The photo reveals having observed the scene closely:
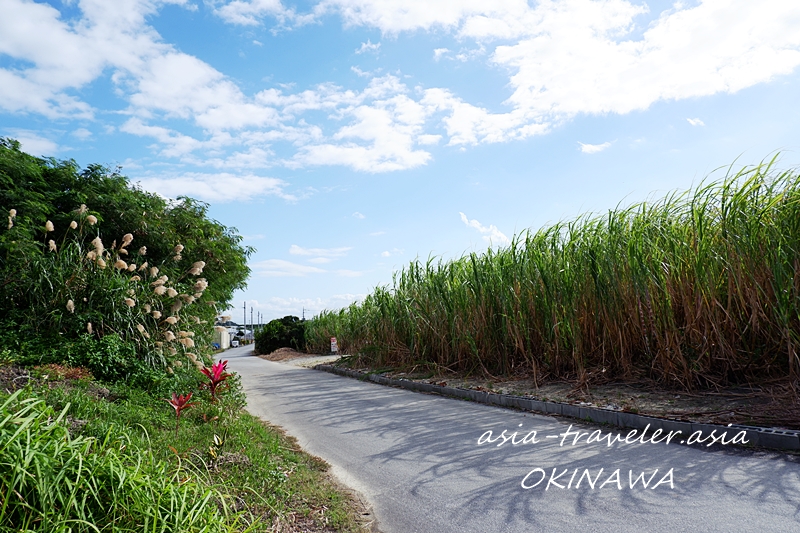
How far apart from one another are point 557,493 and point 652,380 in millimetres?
4407

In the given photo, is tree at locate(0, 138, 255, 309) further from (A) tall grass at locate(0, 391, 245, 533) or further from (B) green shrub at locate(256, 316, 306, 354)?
(B) green shrub at locate(256, 316, 306, 354)

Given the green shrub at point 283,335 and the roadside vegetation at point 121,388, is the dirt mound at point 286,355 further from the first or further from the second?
the roadside vegetation at point 121,388

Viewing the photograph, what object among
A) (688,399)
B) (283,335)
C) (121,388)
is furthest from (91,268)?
(283,335)

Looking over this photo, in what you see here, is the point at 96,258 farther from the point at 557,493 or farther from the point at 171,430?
the point at 557,493

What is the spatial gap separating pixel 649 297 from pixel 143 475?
6.86m

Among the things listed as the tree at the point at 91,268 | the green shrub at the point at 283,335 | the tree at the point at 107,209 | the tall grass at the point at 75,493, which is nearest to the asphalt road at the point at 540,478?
the tall grass at the point at 75,493

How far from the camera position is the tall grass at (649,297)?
6711 mm

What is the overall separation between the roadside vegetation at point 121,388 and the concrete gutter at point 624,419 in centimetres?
351

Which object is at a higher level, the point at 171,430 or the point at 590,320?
the point at 590,320

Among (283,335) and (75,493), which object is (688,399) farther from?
(283,335)

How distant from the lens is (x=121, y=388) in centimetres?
709

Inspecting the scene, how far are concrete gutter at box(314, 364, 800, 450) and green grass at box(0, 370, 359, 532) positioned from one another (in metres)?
3.48

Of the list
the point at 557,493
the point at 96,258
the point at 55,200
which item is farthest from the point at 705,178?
the point at 55,200

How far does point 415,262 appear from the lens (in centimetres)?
1440
